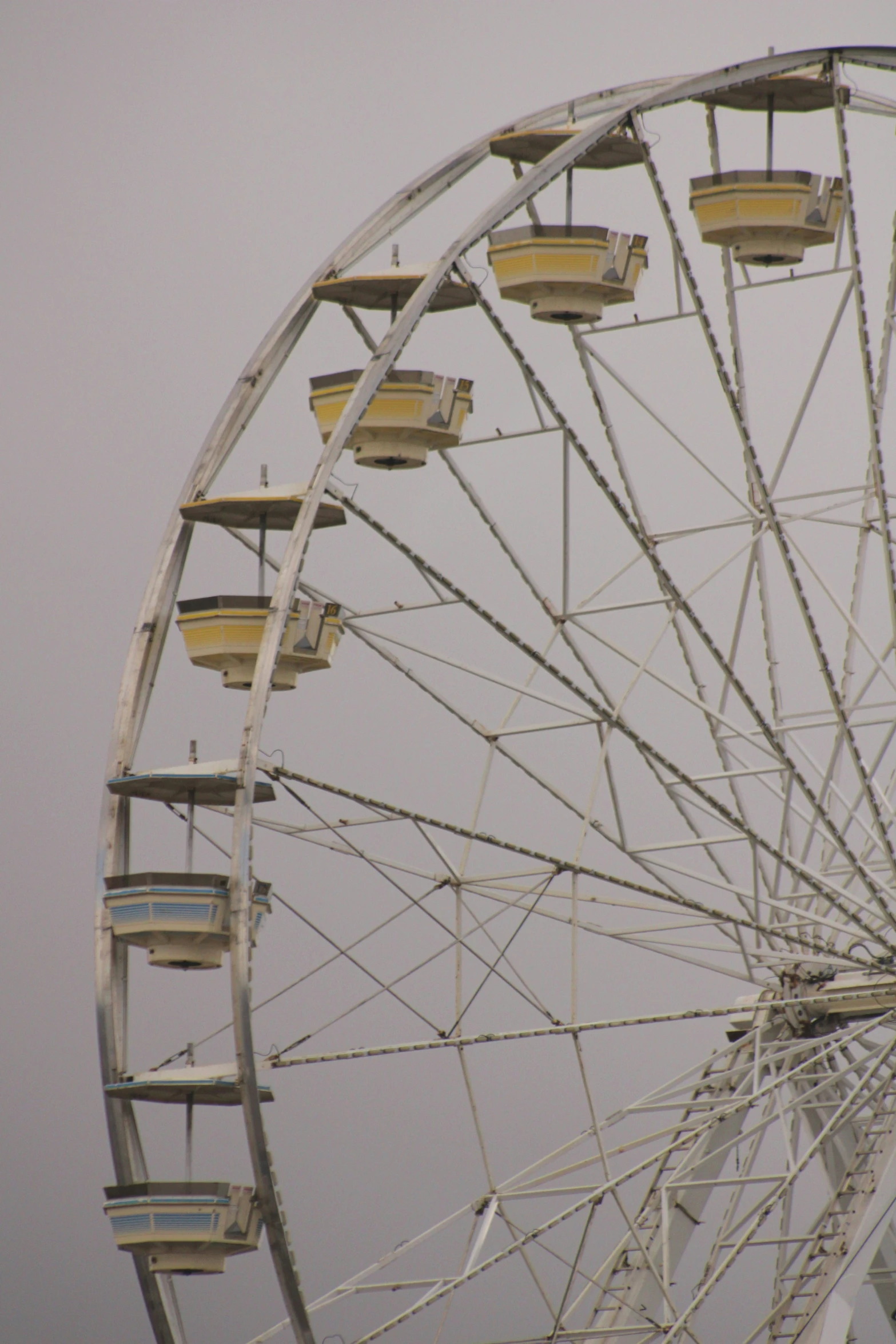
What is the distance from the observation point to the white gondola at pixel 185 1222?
12562mm

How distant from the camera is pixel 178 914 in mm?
12852

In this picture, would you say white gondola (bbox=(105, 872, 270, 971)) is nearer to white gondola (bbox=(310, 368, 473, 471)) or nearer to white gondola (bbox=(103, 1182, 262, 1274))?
white gondola (bbox=(103, 1182, 262, 1274))

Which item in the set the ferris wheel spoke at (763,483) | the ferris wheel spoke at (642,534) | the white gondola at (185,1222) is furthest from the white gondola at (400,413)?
the white gondola at (185,1222)

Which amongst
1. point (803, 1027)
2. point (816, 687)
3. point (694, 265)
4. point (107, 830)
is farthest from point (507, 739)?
point (107, 830)

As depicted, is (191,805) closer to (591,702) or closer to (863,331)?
(591,702)

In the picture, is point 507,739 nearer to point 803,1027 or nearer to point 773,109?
point 803,1027

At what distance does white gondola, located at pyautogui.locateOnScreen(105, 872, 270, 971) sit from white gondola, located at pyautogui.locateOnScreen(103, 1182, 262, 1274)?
142cm

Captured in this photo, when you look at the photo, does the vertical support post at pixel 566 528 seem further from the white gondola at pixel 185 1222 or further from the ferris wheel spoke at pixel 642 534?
the white gondola at pixel 185 1222

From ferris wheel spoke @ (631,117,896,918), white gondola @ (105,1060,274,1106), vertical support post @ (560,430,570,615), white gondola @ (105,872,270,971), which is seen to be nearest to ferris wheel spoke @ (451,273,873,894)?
ferris wheel spoke @ (631,117,896,918)

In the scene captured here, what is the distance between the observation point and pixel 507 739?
24.2 metres

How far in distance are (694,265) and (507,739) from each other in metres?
6.07

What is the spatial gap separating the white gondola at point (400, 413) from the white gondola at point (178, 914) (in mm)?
3071

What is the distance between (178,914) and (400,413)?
3664mm

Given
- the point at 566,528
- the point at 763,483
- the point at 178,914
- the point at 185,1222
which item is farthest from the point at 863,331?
the point at 185,1222
